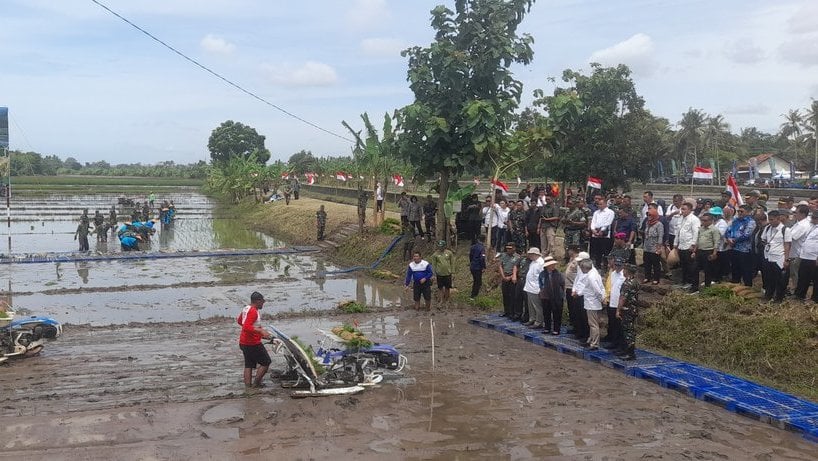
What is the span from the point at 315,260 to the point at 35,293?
9330mm

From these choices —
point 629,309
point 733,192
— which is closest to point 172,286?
point 629,309

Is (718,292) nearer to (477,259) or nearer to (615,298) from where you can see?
(615,298)

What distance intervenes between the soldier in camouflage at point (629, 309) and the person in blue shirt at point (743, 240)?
2658mm

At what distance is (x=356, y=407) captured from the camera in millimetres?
8148

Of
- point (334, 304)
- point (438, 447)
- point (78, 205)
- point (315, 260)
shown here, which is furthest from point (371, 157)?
point (78, 205)

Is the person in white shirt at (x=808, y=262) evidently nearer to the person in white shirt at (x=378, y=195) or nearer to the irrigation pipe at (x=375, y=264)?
the irrigation pipe at (x=375, y=264)

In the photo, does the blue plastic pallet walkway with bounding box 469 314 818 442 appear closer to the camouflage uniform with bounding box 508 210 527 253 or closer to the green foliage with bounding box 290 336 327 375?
the green foliage with bounding box 290 336 327 375

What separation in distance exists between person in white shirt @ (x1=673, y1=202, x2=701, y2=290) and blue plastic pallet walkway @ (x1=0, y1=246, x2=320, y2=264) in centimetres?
1623

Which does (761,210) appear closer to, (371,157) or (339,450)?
(339,450)

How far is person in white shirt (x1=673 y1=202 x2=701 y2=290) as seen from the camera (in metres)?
12.1

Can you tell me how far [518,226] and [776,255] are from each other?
6.55m

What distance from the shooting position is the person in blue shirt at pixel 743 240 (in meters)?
11.3

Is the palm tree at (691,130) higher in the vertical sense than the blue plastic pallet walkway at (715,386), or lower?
higher

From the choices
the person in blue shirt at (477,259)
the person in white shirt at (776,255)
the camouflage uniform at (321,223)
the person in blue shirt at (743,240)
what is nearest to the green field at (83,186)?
the camouflage uniform at (321,223)
